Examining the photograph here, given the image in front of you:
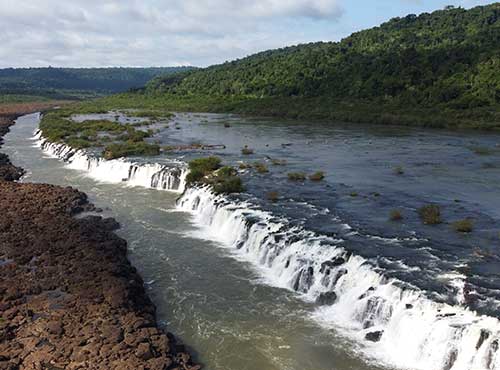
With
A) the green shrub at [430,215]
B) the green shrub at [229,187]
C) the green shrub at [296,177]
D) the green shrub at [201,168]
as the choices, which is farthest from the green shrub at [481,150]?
the green shrub at [229,187]

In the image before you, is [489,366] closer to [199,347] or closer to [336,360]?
[336,360]

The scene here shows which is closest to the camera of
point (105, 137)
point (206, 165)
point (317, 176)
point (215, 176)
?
point (317, 176)

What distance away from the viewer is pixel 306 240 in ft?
74.1

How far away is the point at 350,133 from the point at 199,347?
49014mm

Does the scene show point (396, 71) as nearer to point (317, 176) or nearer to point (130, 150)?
point (130, 150)

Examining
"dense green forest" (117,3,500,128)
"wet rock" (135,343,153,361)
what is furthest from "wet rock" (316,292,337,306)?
"dense green forest" (117,3,500,128)

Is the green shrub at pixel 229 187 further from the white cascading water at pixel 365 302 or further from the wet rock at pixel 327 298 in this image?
the wet rock at pixel 327 298

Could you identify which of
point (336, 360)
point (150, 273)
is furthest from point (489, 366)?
point (150, 273)

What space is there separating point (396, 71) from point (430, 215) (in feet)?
255

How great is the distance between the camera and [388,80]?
306 feet

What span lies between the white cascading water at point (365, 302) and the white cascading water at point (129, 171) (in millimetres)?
11323

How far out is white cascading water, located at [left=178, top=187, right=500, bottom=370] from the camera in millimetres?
15164

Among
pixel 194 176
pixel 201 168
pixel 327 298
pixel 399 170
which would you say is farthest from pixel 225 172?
pixel 327 298

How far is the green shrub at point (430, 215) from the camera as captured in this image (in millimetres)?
24312
